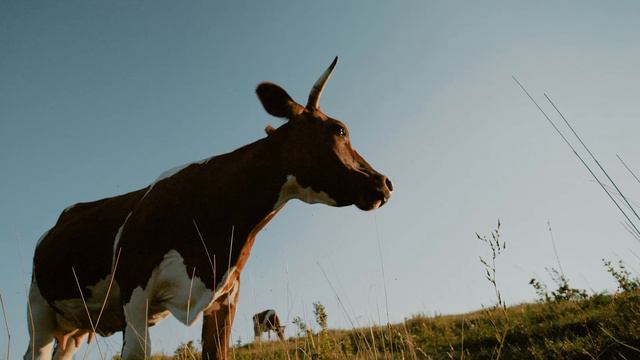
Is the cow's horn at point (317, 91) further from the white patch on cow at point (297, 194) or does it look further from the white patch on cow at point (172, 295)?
the white patch on cow at point (172, 295)

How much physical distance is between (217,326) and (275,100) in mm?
2249

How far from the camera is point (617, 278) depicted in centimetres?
599

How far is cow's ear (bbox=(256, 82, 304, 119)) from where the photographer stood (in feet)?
13.8

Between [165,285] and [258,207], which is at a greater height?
[258,207]

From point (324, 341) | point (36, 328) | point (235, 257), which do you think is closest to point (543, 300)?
point (324, 341)

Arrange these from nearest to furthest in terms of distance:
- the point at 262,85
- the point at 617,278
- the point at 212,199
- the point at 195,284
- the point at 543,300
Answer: the point at 195,284
the point at 212,199
the point at 262,85
the point at 617,278
the point at 543,300

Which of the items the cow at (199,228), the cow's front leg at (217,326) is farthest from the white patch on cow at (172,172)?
the cow's front leg at (217,326)

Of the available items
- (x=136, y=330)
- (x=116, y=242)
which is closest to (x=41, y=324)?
(x=116, y=242)

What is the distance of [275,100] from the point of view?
4234mm

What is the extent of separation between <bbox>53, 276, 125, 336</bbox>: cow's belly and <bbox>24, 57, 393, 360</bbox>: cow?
0.04ft

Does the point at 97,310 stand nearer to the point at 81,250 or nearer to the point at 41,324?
the point at 81,250

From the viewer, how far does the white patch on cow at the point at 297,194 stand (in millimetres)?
3768

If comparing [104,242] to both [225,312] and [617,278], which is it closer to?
[225,312]

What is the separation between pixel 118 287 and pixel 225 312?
98 cm
